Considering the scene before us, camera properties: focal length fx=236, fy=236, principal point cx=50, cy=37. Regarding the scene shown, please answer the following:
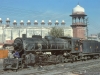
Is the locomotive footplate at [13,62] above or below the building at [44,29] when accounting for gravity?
below

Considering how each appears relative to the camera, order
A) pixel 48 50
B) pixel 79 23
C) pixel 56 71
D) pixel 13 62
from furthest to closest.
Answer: pixel 79 23 < pixel 48 50 < pixel 13 62 < pixel 56 71

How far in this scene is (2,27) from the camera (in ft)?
342

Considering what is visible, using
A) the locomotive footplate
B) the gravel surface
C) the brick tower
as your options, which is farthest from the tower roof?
the locomotive footplate

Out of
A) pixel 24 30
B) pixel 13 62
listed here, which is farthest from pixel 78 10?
pixel 13 62

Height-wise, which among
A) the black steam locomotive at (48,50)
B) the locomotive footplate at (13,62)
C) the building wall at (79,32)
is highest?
the building wall at (79,32)

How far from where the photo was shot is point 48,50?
24.2 metres

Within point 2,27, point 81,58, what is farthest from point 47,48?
point 2,27

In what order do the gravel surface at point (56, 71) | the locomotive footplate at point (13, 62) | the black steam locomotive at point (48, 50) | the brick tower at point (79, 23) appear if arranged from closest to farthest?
the gravel surface at point (56, 71) → the locomotive footplate at point (13, 62) → the black steam locomotive at point (48, 50) → the brick tower at point (79, 23)

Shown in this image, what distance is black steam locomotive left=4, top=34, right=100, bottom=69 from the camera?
21.5 m

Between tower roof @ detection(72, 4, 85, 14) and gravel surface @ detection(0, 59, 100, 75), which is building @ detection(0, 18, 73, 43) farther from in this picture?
gravel surface @ detection(0, 59, 100, 75)

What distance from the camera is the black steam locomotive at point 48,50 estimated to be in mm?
21531

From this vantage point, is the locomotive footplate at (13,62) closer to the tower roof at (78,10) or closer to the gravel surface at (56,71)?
the gravel surface at (56,71)

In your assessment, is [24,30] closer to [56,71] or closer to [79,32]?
[79,32]

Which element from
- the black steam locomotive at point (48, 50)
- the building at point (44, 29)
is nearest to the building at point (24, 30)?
the building at point (44, 29)
